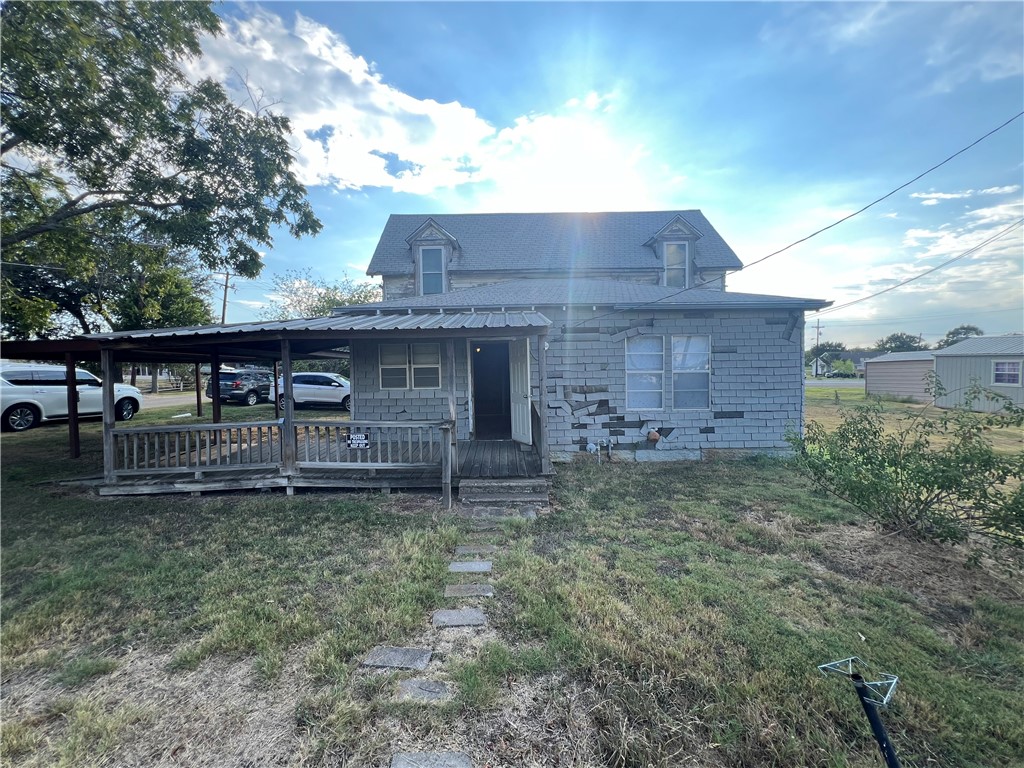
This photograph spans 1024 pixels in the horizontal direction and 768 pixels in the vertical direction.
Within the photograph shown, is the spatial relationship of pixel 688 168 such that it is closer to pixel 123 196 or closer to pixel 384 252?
pixel 384 252

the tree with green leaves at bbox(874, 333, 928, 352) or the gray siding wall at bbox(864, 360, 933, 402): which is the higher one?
the tree with green leaves at bbox(874, 333, 928, 352)

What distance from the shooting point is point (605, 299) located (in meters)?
8.08

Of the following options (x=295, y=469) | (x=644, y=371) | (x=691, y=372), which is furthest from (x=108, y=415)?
(x=691, y=372)

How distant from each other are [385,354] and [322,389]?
8.64 meters

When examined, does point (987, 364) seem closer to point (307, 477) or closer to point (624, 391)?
point (624, 391)

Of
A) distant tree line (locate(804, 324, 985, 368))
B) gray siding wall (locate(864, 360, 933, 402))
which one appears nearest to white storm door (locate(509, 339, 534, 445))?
gray siding wall (locate(864, 360, 933, 402))

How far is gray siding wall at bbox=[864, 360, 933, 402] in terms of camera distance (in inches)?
814

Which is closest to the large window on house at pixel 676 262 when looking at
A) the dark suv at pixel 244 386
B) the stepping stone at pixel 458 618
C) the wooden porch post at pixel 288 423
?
the wooden porch post at pixel 288 423

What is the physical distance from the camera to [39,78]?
19.5ft

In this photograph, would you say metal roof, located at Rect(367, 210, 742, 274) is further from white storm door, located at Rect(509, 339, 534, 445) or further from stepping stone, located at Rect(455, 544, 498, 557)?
stepping stone, located at Rect(455, 544, 498, 557)

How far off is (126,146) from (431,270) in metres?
7.60

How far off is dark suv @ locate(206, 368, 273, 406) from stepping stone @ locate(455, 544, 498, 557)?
52.2 ft

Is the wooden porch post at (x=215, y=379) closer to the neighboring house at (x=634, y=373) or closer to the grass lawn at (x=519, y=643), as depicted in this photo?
the neighboring house at (x=634, y=373)

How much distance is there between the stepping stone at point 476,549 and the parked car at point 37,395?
1173cm
